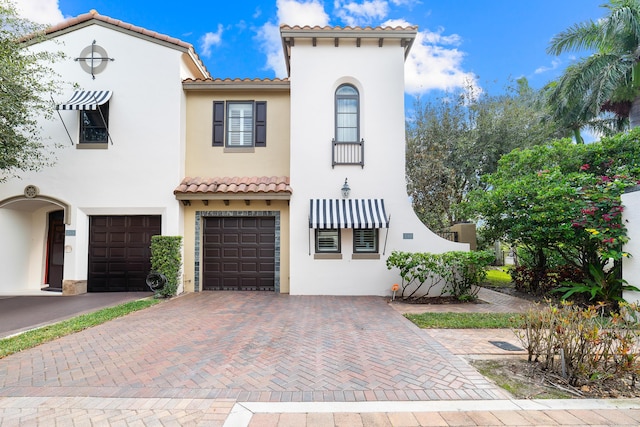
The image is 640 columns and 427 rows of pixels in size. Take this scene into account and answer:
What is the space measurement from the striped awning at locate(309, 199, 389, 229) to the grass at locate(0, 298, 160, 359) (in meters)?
6.22

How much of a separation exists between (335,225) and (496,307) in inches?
223

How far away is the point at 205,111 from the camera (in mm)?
12062

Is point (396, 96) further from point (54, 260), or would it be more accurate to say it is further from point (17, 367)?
point (54, 260)

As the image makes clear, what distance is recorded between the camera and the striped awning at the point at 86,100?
10.5m

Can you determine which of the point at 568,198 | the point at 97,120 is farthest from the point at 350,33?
the point at 97,120

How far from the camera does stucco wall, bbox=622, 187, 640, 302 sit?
7.16 metres

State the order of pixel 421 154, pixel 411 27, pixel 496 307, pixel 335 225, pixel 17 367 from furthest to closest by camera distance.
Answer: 1. pixel 421 154
2. pixel 411 27
3. pixel 335 225
4. pixel 496 307
5. pixel 17 367

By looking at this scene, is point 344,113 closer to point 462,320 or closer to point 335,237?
point 335,237

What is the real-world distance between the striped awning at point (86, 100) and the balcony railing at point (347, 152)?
8.75 m

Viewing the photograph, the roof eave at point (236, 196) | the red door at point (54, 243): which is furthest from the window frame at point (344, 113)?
the red door at point (54, 243)

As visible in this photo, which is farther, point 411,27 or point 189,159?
point 189,159

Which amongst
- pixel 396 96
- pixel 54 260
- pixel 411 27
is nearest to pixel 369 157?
pixel 396 96

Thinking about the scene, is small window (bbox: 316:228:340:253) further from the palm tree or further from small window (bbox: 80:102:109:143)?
the palm tree

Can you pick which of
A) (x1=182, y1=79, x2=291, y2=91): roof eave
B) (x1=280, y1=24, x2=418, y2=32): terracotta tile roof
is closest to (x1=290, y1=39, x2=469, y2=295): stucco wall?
(x1=280, y1=24, x2=418, y2=32): terracotta tile roof
